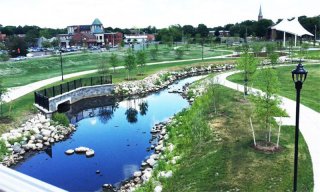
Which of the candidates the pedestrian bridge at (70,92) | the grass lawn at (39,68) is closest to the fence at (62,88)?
the pedestrian bridge at (70,92)

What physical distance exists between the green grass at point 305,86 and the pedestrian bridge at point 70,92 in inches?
470

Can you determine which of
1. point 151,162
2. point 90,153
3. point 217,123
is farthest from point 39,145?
point 217,123

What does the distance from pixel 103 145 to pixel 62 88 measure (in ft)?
38.3

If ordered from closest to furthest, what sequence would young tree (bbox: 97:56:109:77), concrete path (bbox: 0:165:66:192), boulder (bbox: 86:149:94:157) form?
concrete path (bbox: 0:165:66:192)
boulder (bbox: 86:149:94:157)
young tree (bbox: 97:56:109:77)

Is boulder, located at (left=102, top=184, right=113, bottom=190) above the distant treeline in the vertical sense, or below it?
below

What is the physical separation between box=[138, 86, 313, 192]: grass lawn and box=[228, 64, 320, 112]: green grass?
105 inches

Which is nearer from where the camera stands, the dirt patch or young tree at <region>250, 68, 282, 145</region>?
young tree at <region>250, 68, 282, 145</region>

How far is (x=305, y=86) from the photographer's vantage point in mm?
27672

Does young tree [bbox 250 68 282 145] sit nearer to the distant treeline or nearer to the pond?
the pond

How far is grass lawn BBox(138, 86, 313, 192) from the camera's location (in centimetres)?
1114

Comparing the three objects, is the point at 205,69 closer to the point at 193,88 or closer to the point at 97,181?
the point at 193,88

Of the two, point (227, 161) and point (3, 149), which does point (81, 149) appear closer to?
point (3, 149)

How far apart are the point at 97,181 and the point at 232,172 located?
223 inches

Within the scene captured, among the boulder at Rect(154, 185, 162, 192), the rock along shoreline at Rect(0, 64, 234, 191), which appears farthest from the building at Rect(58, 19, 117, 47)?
the boulder at Rect(154, 185, 162, 192)
